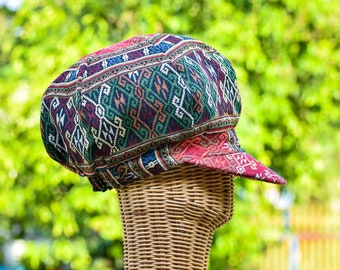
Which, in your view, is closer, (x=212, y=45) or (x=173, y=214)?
(x=173, y=214)

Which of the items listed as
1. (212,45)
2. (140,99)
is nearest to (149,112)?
(140,99)

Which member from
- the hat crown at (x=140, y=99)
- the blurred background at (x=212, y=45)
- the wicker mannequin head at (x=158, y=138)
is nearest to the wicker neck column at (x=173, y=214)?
the wicker mannequin head at (x=158, y=138)

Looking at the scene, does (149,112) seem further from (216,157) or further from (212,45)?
(212,45)

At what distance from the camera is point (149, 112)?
176cm

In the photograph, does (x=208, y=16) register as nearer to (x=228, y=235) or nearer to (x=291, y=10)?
(x=291, y=10)

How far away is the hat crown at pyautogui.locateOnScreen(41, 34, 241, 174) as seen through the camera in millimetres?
1759

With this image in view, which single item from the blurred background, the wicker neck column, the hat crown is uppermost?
the hat crown

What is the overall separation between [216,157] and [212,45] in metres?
3.19

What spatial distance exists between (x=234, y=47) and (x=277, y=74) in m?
0.45

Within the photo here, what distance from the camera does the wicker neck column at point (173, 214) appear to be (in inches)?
73.2

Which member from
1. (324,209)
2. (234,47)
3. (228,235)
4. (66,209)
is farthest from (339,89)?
(324,209)

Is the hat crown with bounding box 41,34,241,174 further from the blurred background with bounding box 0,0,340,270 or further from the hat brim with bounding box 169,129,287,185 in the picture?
the blurred background with bounding box 0,0,340,270

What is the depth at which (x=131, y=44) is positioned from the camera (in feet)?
6.11

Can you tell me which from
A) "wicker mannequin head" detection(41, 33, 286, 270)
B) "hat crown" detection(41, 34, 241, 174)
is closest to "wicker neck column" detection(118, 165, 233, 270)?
"wicker mannequin head" detection(41, 33, 286, 270)
